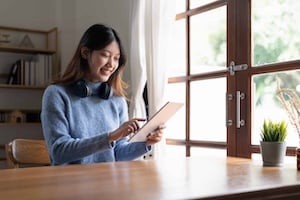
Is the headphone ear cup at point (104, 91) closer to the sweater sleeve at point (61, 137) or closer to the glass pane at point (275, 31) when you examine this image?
the sweater sleeve at point (61, 137)

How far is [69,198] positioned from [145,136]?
2.82 feet

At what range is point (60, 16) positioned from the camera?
392cm

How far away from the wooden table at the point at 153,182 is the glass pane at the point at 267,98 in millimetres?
666

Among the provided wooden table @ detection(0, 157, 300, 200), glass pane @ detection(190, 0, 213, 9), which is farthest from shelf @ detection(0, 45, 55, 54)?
wooden table @ detection(0, 157, 300, 200)

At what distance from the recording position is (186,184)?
1008 millimetres

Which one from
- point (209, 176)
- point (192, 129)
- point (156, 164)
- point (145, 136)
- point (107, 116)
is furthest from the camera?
point (192, 129)

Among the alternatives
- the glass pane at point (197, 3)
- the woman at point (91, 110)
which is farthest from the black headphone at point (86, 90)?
the glass pane at point (197, 3)

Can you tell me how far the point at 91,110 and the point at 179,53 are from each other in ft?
3.84

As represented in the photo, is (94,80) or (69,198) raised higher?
(94,80)

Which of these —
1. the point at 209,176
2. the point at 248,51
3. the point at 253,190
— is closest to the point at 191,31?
the point at 248,51

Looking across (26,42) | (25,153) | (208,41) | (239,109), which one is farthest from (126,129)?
(26,42)

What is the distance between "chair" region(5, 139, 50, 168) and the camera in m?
1.88

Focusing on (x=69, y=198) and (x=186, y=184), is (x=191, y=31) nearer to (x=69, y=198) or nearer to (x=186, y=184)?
(x=186, y=184)

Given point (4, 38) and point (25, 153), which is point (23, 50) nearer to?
point (4, 38)
